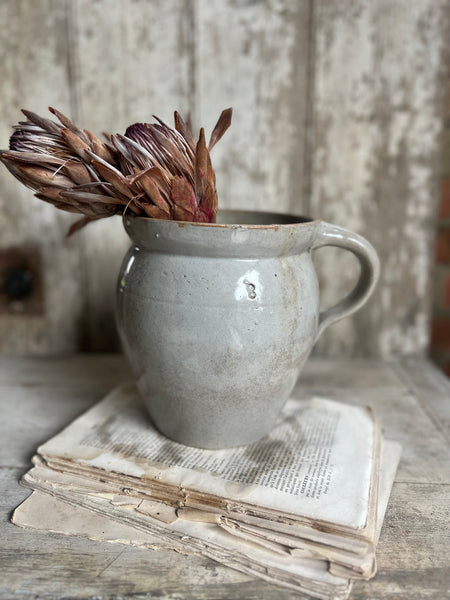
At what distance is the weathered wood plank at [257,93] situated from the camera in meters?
0.82

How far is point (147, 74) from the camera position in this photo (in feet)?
2.75

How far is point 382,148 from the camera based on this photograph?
0.86 metres

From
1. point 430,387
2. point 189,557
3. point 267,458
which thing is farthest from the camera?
point 430,387

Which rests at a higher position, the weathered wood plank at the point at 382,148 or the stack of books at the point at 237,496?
the weathered wood plank at the point at 382,148

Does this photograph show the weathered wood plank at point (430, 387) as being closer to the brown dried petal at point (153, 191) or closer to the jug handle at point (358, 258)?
the jug handle at point (358, 258)

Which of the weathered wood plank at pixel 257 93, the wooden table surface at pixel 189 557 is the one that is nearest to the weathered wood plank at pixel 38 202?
the wooden table surface at pixel 189 557

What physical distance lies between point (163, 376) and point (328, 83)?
57 cm

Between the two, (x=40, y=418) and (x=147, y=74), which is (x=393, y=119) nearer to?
(x=147, y=74)

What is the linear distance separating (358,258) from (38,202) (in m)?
0.55

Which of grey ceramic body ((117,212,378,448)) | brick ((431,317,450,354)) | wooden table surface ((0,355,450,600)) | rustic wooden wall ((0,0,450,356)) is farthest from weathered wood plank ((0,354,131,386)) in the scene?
brick ((431,317,450,354))

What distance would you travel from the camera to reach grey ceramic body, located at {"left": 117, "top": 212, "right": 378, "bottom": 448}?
51 cm

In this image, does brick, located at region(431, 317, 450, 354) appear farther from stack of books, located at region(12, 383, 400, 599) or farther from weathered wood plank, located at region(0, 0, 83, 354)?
weathered wood plank, located at region(0, 0, 83, 354)

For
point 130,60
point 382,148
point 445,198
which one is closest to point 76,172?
point 130,60

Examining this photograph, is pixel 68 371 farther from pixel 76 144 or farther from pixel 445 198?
pixel 445 198
